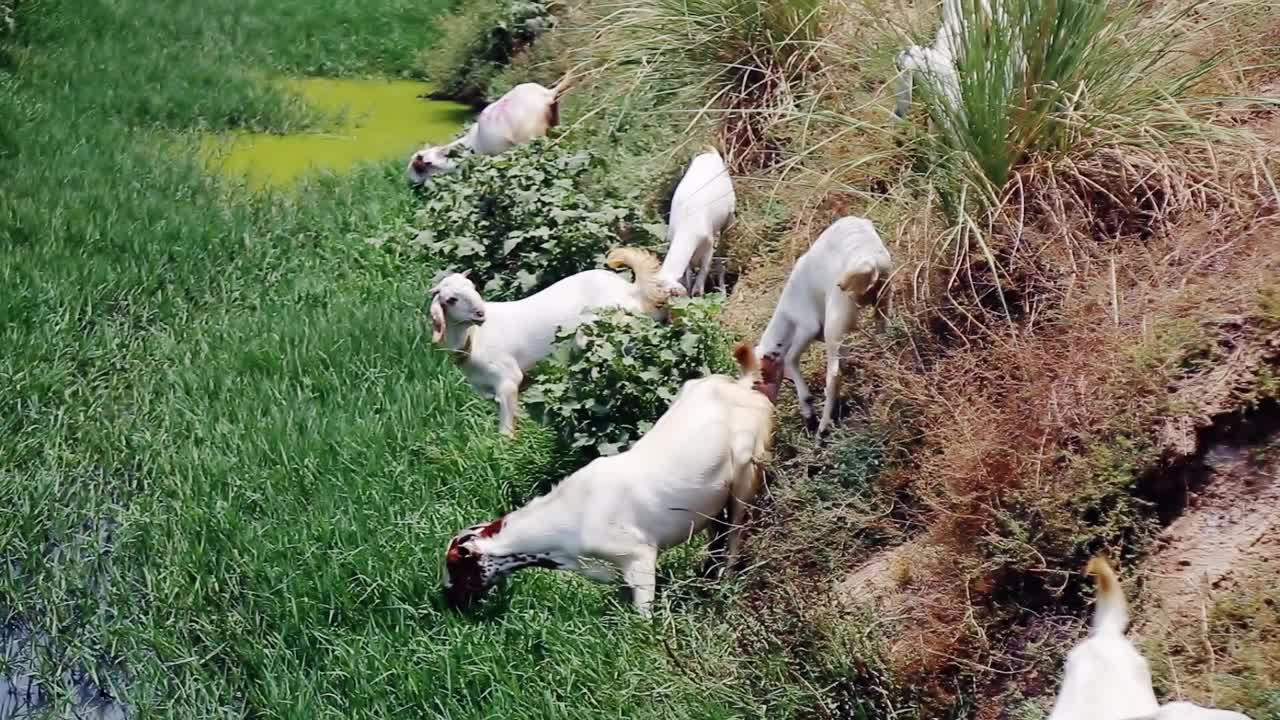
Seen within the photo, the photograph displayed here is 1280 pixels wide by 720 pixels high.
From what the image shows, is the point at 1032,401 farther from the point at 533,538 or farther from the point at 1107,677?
the point at 533,538

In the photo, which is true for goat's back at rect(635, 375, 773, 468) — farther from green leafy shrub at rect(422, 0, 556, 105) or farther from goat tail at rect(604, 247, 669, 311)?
green leafy shrub at rect(422, 0, 556, 105)

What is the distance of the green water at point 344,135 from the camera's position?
9.01 metres

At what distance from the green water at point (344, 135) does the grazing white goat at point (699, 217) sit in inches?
132

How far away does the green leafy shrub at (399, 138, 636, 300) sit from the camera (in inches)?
243

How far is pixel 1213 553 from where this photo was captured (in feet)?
11.3

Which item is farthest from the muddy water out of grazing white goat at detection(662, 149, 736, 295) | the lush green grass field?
grazing white goat at detection(662, 149, 736, 295)

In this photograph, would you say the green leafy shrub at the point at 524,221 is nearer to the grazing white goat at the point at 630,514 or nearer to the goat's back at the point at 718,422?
the goat's back at the point at 718,422

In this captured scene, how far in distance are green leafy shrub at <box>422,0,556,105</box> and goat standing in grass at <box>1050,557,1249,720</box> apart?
7404 millimetres

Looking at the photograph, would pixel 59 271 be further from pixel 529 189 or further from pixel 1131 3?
pixel 1131 3

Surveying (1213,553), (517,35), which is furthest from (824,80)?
(517,35)

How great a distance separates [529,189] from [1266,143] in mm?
3228

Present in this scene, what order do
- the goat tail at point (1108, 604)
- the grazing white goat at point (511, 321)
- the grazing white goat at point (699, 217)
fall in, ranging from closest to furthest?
the goat tail at point (1108, 604), the grazing white goat at point (511, 321), the grazing white goat at point (699, 217)

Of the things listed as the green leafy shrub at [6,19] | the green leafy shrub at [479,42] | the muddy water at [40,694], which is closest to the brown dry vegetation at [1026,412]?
the muddy water at [40,694]

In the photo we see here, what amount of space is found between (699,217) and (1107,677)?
333 centimetres
